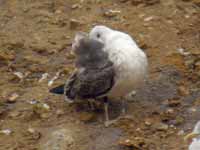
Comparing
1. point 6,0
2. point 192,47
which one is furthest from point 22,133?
point 6,0

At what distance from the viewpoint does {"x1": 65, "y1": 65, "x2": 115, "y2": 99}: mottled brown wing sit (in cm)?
825

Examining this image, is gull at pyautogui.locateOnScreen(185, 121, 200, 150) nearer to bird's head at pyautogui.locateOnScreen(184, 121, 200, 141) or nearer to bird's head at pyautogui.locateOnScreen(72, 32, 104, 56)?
bird's head at pyautogui.locateOnScreen(184, 121, 200, 141)

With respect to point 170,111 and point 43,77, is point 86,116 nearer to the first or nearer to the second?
point 170,111

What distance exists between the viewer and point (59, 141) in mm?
8086

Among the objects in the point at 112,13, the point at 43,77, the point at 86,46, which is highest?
the point at 86,46

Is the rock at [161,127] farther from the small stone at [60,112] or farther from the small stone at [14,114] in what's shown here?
the small stone at [14,114]

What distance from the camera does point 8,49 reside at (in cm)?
989

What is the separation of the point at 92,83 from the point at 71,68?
3.76 ft

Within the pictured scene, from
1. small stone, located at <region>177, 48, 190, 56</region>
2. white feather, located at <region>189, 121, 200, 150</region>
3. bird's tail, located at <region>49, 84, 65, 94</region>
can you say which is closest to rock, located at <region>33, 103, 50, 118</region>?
bird's tail, located at <region>49, 84, 65, 94</region>

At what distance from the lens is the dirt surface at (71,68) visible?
816 centimetres

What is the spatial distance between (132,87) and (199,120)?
739 mm

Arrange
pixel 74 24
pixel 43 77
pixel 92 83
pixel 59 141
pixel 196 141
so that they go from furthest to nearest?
pixel 74 24 < pixel 43 77 < pixel 92 83 < pixel 59 141 < pixel 196 141

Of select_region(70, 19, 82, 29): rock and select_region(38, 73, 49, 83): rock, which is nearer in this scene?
select_region(38, 73, 49, 83): rock

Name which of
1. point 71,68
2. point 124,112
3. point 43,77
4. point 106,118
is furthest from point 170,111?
point 43,77
